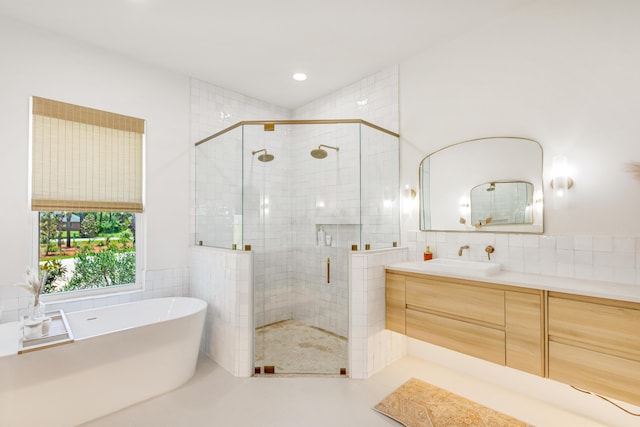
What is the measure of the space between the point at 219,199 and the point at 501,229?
258cm

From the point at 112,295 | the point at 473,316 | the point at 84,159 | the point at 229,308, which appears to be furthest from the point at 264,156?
the point at 473,316

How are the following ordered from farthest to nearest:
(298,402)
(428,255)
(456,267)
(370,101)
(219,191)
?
(370,101), (219,191), (428,255), (456,267), (298,402)

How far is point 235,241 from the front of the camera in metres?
2.83

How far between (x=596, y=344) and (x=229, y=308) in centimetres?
255

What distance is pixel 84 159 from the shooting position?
9.20 ft

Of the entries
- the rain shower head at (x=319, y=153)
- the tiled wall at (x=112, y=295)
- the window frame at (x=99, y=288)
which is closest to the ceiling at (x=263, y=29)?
the rain shower head at (x=319, y=153)

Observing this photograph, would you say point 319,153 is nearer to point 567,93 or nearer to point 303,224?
point 303,224

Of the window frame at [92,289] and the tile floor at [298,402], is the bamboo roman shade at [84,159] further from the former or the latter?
the tile floor at [298,402]

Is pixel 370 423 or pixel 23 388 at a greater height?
pixel 23 388

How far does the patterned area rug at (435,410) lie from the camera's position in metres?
2.04

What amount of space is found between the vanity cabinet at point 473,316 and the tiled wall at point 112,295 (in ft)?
7.23

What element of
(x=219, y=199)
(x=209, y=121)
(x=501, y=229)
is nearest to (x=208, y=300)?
(x=219, y=199)

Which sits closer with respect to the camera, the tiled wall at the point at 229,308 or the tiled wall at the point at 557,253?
the tiled wall at the point at 557,253

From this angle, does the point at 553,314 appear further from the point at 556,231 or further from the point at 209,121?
the point at 209,121
